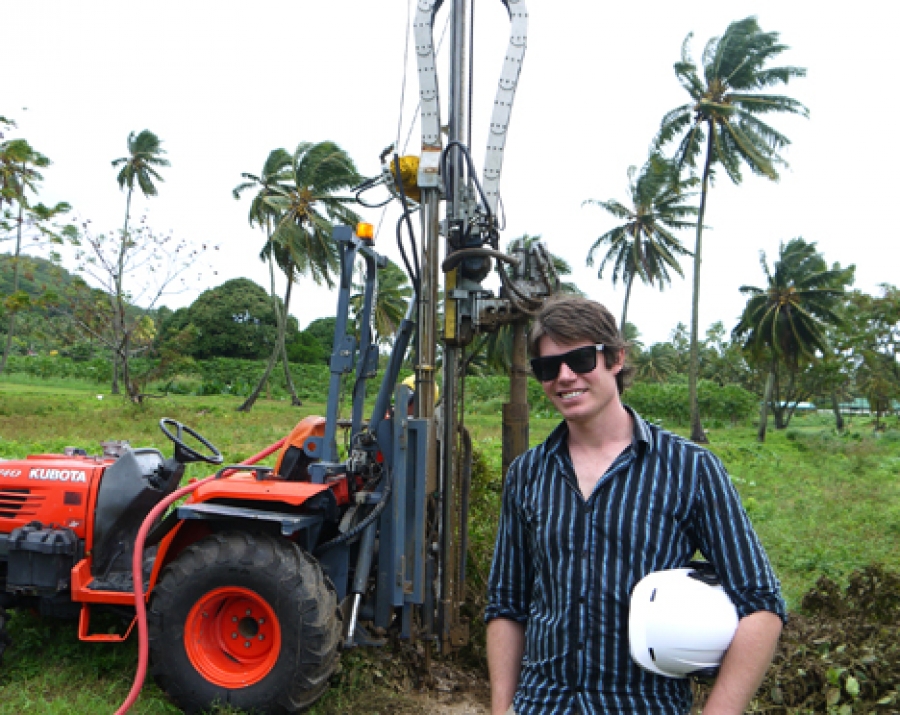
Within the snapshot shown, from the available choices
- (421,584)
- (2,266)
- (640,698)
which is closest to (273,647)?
(421,584)

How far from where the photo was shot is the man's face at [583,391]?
1.83m

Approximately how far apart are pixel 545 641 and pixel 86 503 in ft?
11.9

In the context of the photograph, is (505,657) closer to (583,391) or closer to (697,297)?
(583,391)

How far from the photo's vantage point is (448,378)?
14.6 ft

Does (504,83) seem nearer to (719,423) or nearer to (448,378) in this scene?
(448,378)

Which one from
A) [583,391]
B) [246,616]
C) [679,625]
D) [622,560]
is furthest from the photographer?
[246,616]

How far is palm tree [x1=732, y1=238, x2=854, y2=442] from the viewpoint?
32406 millimetres

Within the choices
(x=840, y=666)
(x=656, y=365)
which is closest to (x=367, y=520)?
(x=840, y=666)

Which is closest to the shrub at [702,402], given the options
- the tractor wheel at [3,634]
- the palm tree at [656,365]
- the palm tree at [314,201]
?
the palm tree at [656,365]

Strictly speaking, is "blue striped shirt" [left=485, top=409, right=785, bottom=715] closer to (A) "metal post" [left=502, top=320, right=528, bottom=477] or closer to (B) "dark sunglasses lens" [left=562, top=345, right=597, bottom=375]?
(B) "dark sunglasses lens" [left=562, top=345, right=597, bottom=375]

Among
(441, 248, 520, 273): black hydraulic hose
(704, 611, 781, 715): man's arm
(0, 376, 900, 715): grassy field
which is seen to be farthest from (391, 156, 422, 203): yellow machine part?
(704, 611, 781, 715): man's arm

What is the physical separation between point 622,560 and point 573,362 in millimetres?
471

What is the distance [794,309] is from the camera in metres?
32.5

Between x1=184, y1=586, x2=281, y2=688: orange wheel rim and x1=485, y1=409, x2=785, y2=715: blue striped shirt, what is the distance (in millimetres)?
2478
